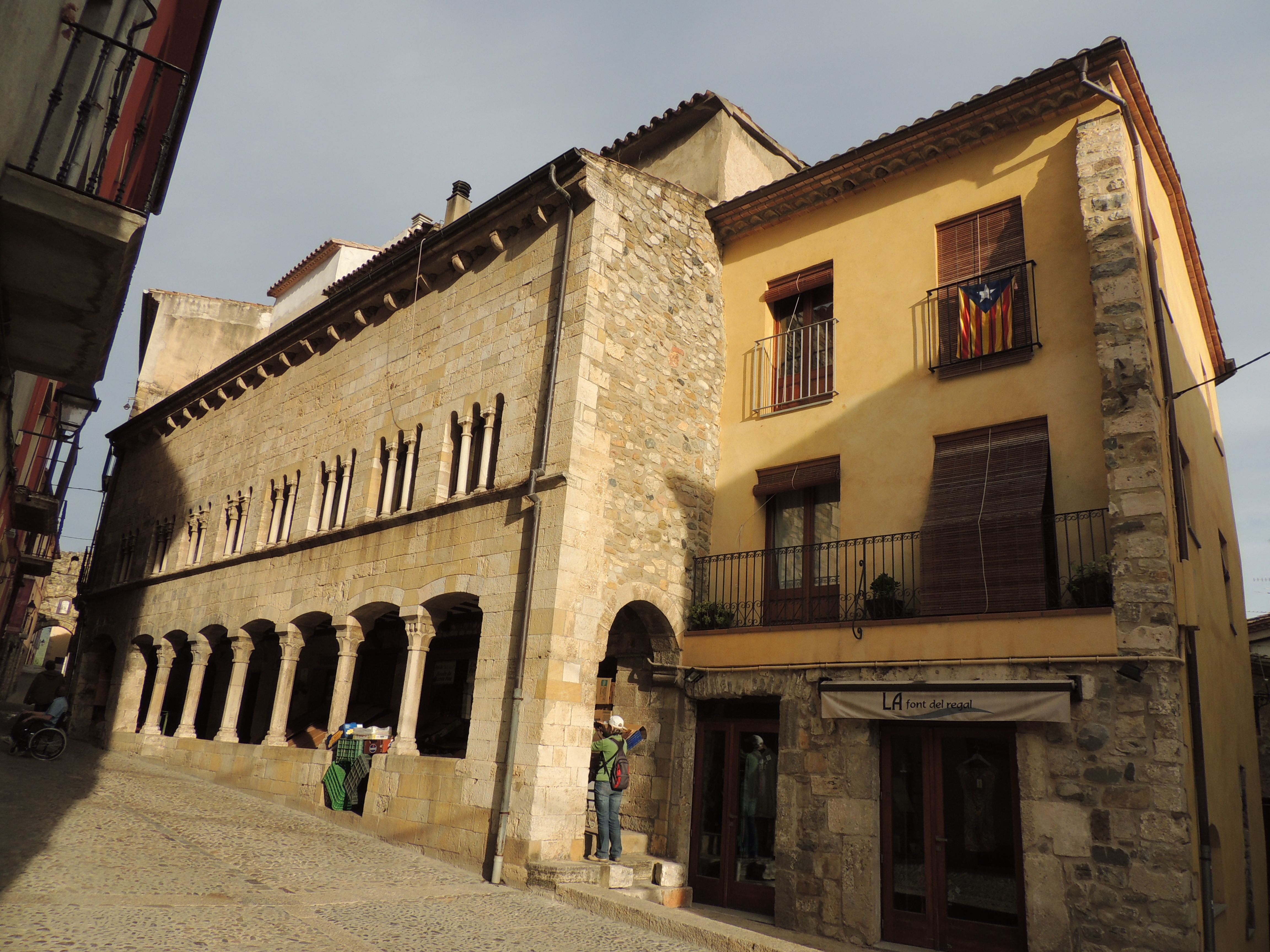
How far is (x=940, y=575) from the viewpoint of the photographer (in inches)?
358

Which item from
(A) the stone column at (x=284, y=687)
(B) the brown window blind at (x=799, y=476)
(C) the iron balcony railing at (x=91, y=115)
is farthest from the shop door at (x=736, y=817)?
(C) the iron balcony railing at (x=91, y=115)

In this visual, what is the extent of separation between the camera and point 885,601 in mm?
9375

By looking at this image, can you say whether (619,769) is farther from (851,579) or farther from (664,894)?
(851,579)

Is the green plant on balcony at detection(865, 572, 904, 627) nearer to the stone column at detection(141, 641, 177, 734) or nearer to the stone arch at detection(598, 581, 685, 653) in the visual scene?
the stone arch at detection(598, 581, 685, 653)

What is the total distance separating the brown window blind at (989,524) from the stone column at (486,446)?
517 cm

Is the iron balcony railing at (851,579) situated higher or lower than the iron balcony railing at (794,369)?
lower

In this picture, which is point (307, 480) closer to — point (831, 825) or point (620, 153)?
point (620, 153)

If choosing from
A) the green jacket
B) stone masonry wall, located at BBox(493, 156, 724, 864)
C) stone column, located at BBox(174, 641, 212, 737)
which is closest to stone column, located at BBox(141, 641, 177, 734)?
stone column, located at BBox(174, 641, 212, 737)

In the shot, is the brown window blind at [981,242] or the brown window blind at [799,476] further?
the brown window blind at [799,476]

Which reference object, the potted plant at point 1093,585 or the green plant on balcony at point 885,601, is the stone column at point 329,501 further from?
the potted plant at point 1093,585

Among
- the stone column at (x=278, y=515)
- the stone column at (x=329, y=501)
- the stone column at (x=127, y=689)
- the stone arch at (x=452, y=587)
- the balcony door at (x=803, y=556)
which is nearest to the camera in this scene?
the balcony door at (x=803, y=556)

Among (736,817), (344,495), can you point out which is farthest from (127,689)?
(736,817)

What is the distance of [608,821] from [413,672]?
321 cm

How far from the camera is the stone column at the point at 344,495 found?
13555 millimetres
